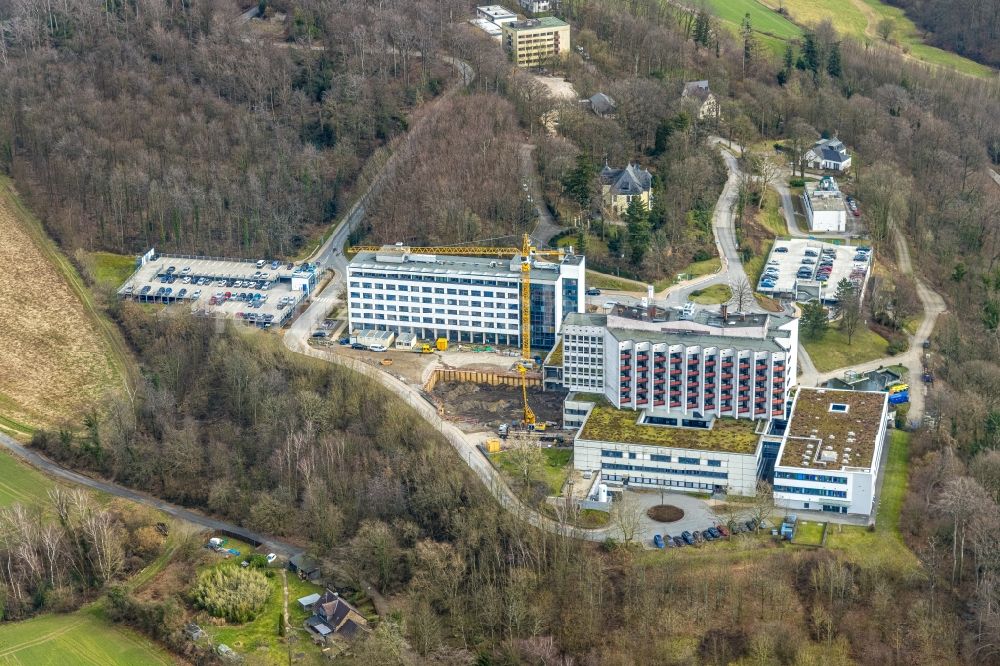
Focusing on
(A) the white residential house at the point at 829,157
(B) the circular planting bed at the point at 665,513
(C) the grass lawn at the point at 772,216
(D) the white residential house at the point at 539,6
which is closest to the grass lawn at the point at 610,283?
(C) the grass lawn at the point at 772,216

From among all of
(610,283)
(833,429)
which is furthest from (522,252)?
(833,429)

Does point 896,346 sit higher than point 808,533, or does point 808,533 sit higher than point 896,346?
point 808,533

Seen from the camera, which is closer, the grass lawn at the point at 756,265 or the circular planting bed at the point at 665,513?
the circular planting bed at the point at 665,513

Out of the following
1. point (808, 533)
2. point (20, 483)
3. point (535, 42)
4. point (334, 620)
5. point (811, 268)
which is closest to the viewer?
point (334, 620)

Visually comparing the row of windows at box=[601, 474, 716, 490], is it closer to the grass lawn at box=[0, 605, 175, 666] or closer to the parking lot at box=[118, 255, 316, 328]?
the grass lawn at box=[0, 605, 175, 666]

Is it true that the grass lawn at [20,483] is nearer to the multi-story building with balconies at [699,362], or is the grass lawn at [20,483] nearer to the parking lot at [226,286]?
the parking lot at [226,286]

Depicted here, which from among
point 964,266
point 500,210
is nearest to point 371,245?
point 500,210

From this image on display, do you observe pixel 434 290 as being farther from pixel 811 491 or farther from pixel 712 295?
pixel 811 491
